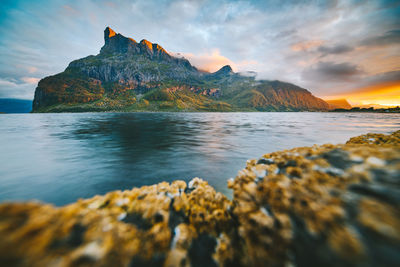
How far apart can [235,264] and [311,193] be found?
7.77 ft

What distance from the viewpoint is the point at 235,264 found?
3.25 metres

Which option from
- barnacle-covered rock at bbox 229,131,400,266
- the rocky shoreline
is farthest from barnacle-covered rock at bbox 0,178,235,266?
barnacle-covered rock at bbox 229,131,400,266

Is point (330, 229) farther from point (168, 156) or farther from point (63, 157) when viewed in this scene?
point (63, 157)

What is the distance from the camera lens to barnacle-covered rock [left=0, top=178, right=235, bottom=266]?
7.60 feet

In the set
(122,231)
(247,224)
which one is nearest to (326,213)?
(247,224)

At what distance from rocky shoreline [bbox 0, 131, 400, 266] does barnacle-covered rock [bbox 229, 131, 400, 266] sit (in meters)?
0.01

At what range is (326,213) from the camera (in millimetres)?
2828

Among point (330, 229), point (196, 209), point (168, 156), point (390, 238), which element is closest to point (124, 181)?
point (168, 156)

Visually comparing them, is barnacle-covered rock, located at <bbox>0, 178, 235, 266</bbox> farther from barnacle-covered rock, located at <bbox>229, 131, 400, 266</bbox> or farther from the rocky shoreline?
barnacle-covered rock, located at <bbox>229, 131, 400, 266</bbox>

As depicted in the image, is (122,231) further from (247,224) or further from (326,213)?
(326,213)

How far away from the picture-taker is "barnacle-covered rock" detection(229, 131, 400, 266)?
7.67 feet

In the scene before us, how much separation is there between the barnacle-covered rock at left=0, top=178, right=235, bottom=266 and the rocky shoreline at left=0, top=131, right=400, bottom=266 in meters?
0.01

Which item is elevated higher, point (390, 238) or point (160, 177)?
point (390, 238)

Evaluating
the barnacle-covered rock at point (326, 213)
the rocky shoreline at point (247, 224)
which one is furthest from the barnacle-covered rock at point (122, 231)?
the barnacle-covered rock at point (326, 213)
